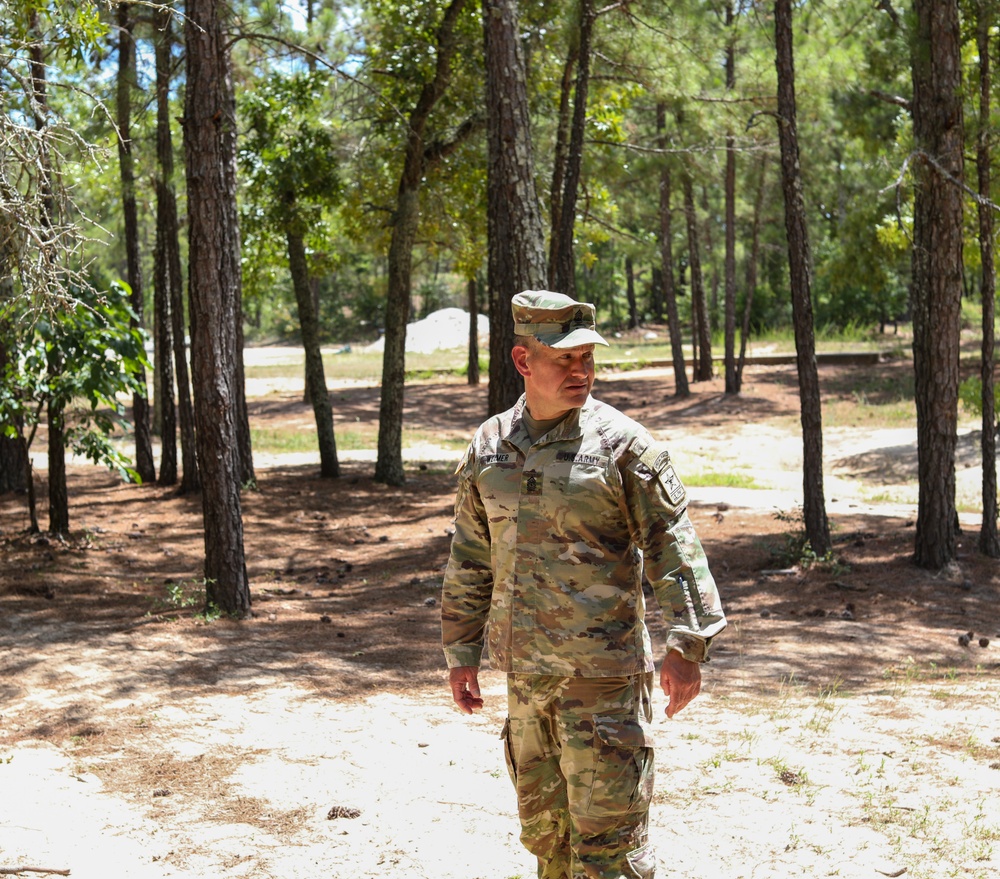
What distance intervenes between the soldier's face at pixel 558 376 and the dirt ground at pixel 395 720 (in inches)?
→ 70.6

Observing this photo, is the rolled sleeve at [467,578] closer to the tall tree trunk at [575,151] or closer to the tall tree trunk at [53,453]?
the tall tree trunk at [53,453]

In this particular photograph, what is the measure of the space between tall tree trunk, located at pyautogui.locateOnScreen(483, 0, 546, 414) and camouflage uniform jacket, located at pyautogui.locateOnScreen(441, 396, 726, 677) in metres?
5.53

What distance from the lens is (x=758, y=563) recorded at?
34.1ft

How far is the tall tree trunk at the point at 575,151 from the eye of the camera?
1244 cm

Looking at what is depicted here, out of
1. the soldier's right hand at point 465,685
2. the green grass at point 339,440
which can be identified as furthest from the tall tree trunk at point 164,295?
the soldier's right hand at point 465,685

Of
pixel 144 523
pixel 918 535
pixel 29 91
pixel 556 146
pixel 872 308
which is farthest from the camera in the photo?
pixel 872 308

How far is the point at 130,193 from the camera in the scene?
43.0 feet

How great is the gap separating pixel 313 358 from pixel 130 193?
12.2 ft

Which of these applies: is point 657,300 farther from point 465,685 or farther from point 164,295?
point 465,685

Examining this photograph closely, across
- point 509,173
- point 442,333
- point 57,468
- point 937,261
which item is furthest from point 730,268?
point 442,333

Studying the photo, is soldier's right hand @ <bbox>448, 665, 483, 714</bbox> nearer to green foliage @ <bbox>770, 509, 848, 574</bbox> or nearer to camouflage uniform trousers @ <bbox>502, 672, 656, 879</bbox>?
camouflage uniform trousers @ <bbox>502, 672, 656, 879</bbox>

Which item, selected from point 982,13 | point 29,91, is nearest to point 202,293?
point 29,91

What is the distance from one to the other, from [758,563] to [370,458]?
31.2ft

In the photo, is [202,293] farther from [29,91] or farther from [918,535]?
[918,535]
